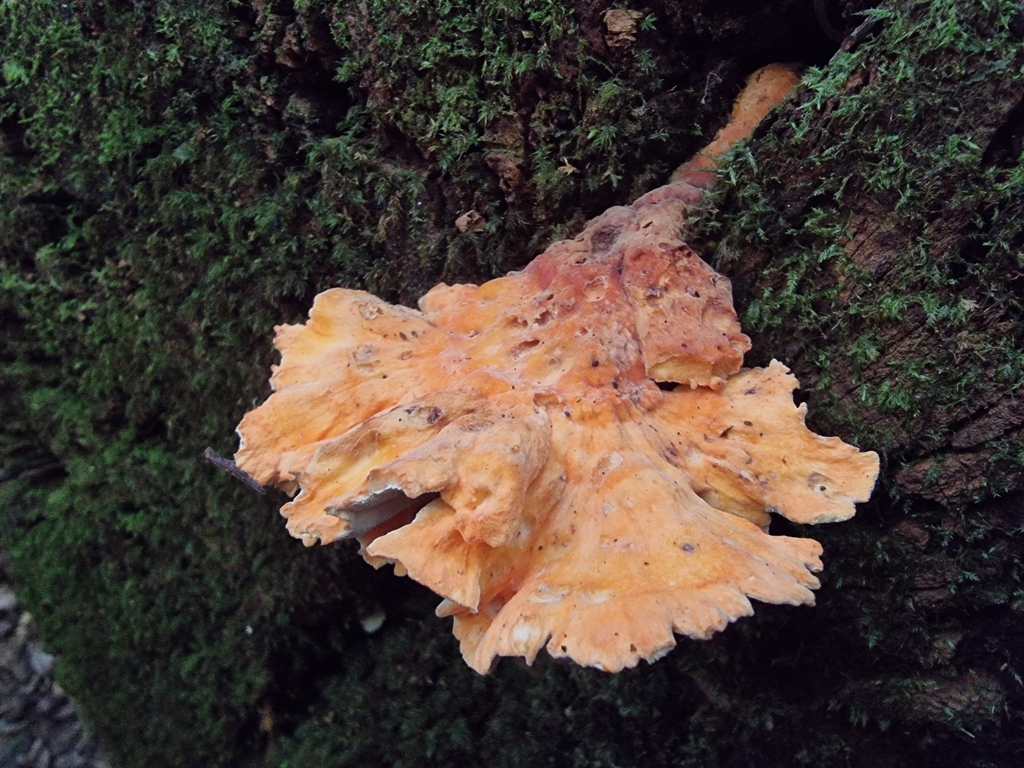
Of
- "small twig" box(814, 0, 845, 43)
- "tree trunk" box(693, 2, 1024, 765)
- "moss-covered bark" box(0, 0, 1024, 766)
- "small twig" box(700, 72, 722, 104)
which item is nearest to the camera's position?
"tree trunk" box(693, 2, 1024, 765)

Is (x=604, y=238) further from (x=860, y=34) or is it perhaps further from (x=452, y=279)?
(x=860, y=34)

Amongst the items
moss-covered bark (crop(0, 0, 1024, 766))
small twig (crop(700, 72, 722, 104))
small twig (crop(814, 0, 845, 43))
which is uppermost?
small twig (crop(814, 0, 845, 43))

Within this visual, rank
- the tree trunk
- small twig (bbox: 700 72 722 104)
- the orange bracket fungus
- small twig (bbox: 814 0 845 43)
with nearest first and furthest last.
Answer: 1. the orange bracket fungus
2. the tree trunk
3. small twig (bbox: 814 0 845 43)
4. small twig (bbox: 700 72 722 104)

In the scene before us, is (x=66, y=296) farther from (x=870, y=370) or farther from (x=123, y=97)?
(x=870, y=370)

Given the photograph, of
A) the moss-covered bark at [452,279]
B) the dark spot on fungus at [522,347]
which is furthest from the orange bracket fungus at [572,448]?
the moss-covered bark at [452,279]

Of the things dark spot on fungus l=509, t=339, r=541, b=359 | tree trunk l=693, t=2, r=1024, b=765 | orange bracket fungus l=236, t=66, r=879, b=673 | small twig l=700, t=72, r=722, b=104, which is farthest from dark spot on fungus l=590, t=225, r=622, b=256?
small twig l=700, t=72, r=722, b=104

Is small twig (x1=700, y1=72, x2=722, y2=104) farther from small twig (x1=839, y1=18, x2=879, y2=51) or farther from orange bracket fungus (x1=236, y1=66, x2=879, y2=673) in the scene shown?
small twig (x1=839, y1=18, x2=879, y2=51)

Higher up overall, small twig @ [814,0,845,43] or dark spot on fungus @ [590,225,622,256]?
small twig @ [814,0,845,43]

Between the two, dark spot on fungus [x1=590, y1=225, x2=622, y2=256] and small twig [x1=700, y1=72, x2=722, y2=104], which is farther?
small twig [x1=700, y1=72, x2=722, y2=104]
